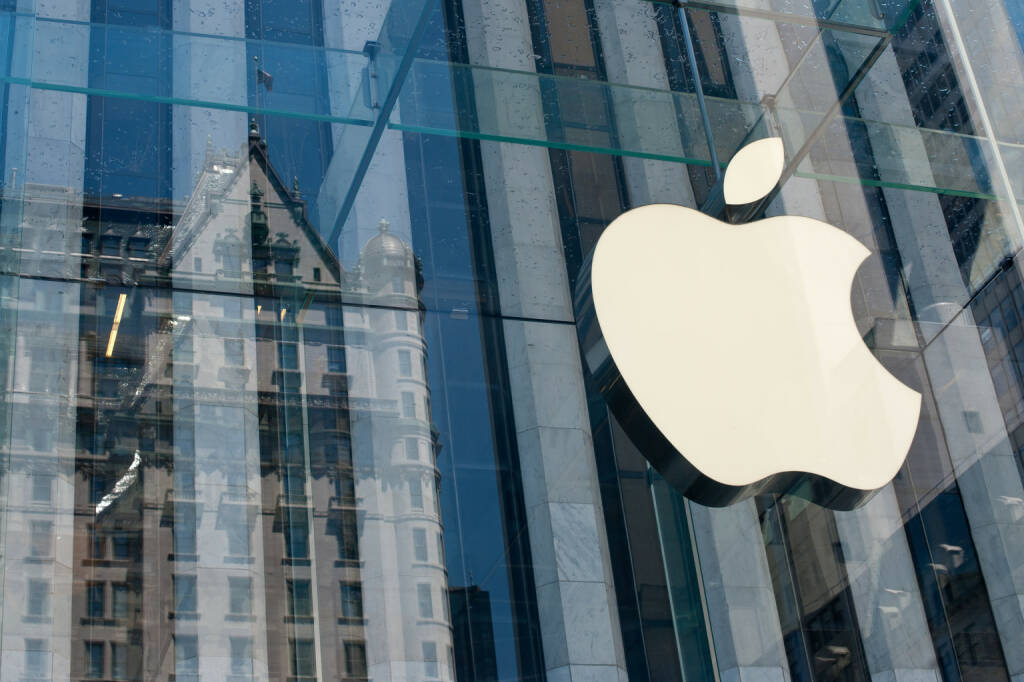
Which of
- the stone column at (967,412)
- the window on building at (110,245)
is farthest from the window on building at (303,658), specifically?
the stone column at (967,412)

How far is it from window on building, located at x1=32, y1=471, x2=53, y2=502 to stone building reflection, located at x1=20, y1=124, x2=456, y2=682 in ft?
0.04

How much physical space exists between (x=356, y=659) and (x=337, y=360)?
214 cm

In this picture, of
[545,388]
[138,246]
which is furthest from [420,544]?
[138,246]

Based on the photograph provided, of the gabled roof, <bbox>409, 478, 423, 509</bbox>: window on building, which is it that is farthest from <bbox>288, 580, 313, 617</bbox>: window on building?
the gabled roof

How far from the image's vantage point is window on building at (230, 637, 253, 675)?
8273 mm

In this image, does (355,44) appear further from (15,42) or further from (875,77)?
(875,77)

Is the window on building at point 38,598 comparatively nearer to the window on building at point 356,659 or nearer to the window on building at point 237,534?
the window on building at point 237,534

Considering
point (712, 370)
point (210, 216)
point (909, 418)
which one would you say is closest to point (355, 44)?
point (210, 216)

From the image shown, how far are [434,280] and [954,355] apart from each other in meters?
4.65

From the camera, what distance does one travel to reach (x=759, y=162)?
8586mm

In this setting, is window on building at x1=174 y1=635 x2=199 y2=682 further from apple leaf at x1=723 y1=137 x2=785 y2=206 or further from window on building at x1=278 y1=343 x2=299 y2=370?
apple leaf at x1=723 y1=137 x2=785 y2=206

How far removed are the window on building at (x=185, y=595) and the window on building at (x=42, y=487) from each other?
0.98m

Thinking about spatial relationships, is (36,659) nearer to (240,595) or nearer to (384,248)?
(240,595)

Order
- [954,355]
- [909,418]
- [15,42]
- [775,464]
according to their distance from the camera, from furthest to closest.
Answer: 1. [954,355]
2. [15,42]
3. [909,418]
4. [775,464]
